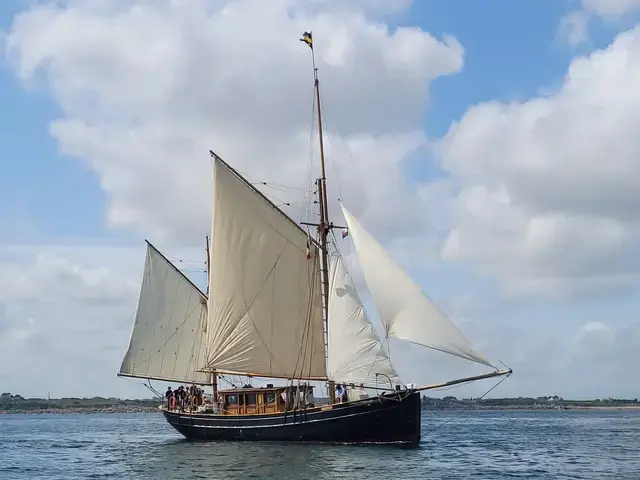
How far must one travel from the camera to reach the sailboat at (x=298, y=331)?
2146 inches

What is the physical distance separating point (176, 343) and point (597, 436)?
41.2 m

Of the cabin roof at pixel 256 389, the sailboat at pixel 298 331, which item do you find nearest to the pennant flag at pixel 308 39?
the sailboat at pixel 298 331

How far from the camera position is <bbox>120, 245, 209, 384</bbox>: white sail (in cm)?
7138

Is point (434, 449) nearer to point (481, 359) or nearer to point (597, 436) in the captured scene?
point (481, 359)

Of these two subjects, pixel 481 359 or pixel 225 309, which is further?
pixel 225 309

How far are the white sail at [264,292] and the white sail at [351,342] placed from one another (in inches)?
152

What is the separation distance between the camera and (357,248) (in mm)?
56688

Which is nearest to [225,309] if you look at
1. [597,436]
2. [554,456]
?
[554,456]

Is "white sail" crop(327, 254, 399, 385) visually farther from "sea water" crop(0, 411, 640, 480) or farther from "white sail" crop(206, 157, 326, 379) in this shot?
"sea water" crop(0, 411, 640, 480)

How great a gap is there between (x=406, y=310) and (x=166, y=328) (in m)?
26.1

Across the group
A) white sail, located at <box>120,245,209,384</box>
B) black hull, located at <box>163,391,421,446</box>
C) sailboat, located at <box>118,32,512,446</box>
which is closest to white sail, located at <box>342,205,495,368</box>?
sailboat, located at <box>118,32,512,446</box>

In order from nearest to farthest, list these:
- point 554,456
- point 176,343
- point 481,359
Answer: point 481,359 → point 554,456 → point 176,343

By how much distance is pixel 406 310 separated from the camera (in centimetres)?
5312

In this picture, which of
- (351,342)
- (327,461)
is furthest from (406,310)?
(327,461)
